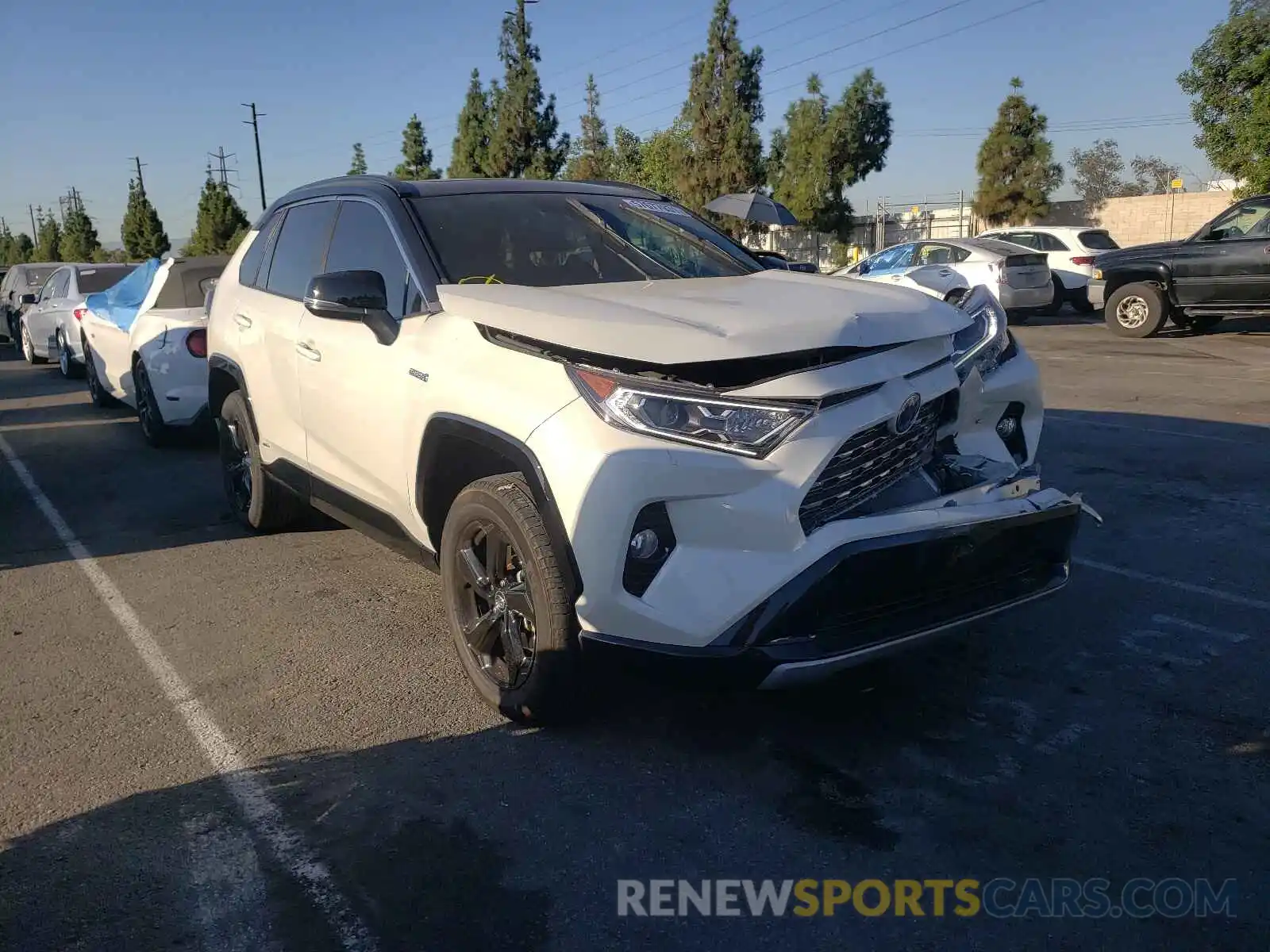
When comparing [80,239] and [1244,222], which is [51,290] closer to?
[1244,222]

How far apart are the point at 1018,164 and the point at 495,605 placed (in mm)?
33103

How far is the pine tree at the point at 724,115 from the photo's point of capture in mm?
35500

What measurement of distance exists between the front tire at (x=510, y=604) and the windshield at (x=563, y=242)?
3.23ft

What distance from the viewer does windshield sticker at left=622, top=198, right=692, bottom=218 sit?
4.91 meters

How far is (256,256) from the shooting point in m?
5.72

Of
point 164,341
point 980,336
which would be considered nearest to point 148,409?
point 164,341

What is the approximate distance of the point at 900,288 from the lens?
12.5 feet

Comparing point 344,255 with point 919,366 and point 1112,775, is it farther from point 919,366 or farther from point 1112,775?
point 1112,775

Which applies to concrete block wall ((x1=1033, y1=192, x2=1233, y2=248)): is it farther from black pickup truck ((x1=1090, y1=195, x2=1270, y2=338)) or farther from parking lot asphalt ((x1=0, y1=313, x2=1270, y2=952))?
parking lot asphalt ((x1=0, y1=313, x2=1270, y2=952))

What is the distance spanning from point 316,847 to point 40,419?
31.8ft

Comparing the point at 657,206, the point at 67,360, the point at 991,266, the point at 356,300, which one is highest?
the point at 657,206

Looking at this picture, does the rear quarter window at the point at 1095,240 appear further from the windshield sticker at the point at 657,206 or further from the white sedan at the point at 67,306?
the windshield sticker at the point at 657,206

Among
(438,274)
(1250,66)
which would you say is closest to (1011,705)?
(438,274)

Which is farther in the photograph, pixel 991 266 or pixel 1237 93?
pixel 1237 93
